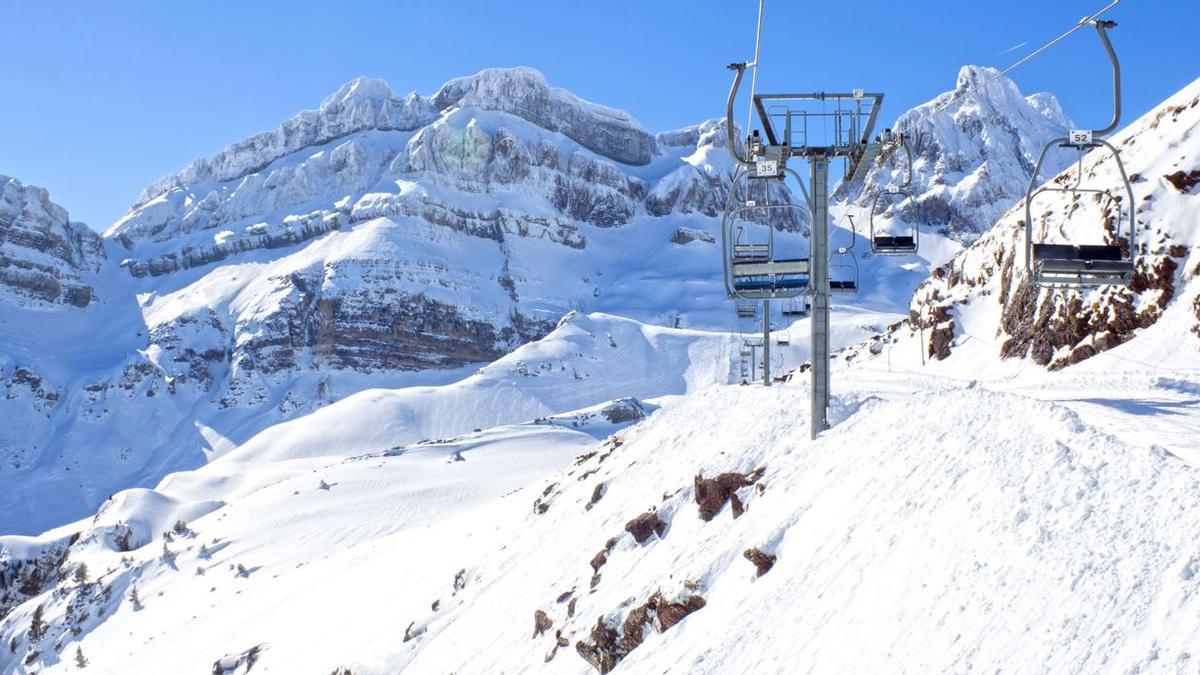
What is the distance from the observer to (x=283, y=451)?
4158 inches

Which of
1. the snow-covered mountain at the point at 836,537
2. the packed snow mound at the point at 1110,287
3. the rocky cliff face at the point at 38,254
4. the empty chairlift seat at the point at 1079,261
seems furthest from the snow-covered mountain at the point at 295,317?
the empty chairlift seat at the point at 1079,261

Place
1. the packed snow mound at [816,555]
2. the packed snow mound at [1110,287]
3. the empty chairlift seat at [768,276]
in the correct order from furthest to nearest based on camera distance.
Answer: the packed snow mound at [1110,287] → the empty chairlift seat at [768,276] → the packed snow mound at [816,555]

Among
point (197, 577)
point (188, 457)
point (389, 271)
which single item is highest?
point (389, 271)

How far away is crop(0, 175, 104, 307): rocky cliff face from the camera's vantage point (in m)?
176

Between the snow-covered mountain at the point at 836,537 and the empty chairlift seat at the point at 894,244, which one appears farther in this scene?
the empty chairlift seat at the point at 894,244

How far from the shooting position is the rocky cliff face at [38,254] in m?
176

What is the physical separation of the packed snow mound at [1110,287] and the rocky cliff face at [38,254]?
180 metres

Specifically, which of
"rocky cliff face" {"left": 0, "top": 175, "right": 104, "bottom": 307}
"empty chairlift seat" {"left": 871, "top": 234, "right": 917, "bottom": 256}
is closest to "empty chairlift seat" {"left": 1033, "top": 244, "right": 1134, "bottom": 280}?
"empty chairlift seat" {"left": 871, "top": 234, "right": 917, "bottom": 256}

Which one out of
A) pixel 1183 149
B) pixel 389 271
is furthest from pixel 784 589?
pixel 389 271

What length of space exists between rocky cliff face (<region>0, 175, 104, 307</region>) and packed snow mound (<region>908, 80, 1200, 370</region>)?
180m

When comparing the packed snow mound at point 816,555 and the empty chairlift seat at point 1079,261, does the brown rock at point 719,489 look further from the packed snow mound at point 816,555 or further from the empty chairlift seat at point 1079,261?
the empty chairlift seat at point 1079,261

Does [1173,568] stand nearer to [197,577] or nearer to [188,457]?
[197,577]

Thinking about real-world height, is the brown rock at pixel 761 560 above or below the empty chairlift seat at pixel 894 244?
below

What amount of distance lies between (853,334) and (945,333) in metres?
82.1
